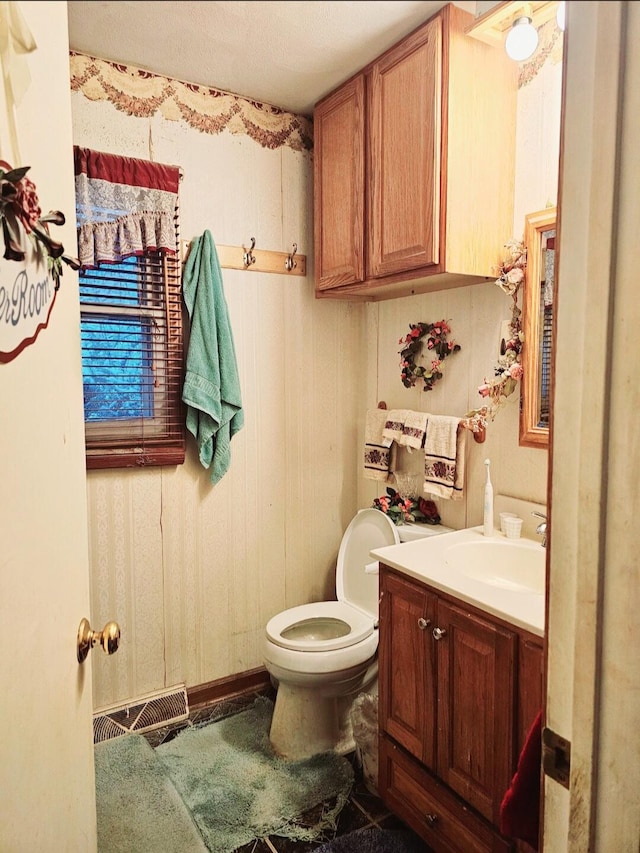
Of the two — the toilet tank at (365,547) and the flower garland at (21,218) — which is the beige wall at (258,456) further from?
the flower garland at (21,218)

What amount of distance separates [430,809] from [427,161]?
180 cm

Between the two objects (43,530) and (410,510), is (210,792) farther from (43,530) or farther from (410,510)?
(43,530)

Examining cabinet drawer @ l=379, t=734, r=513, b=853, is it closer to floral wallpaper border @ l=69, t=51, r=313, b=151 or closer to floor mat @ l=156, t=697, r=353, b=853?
floor mat @ l=156, t=697, r=353, b=853

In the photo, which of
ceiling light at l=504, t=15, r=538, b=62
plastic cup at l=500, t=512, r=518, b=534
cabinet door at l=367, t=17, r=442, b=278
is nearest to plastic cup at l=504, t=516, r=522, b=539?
plastic cup at l=500, t=512, r=518, b=534

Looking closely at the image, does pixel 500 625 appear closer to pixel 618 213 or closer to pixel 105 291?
pixel 618 213

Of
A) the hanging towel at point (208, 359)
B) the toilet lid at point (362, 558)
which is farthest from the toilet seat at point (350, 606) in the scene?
the hanging towel at point (208, 359)

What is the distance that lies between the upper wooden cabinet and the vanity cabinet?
3.23 feet

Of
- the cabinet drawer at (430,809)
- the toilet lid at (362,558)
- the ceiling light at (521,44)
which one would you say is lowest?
the cabinet drawer at (430,809)

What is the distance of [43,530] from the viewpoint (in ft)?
2.27

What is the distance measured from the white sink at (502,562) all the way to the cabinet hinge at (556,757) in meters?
0.93

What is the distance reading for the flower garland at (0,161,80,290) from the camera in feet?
1.72

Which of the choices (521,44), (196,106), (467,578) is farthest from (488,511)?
(196,106)

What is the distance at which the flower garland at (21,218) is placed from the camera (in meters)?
0.52

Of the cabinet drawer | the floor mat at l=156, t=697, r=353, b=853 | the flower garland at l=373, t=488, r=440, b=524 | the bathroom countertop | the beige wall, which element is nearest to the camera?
the bathroom countertop
